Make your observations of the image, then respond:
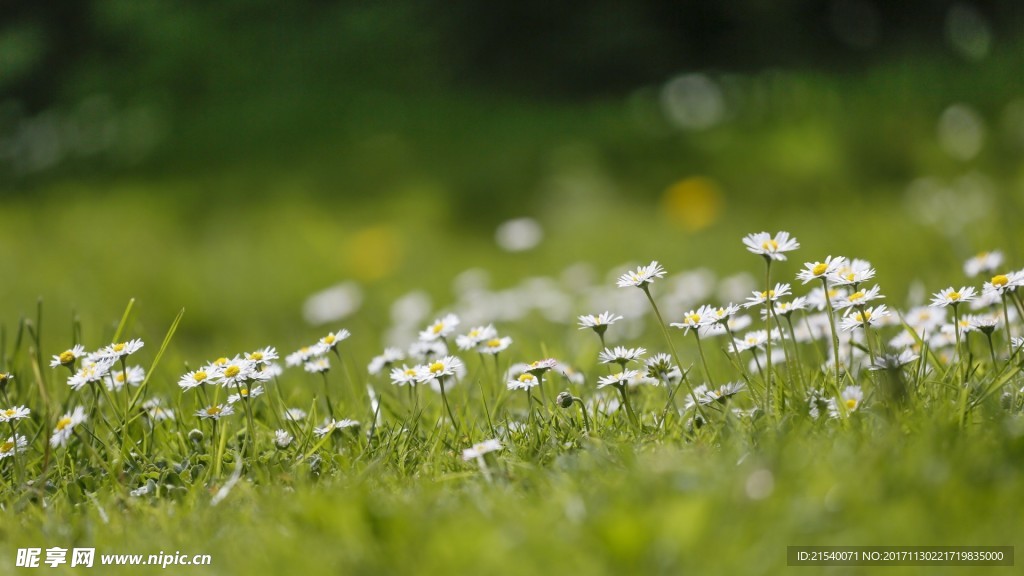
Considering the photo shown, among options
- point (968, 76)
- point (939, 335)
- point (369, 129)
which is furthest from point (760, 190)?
point (939, 335)

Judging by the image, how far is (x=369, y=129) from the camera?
8305mm

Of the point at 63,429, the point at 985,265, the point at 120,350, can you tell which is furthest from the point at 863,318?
the point at 63,429

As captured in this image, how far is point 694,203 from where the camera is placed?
6.07 metres

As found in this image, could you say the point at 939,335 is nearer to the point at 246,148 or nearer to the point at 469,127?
the point at 469,127

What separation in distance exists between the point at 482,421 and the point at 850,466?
872 mm

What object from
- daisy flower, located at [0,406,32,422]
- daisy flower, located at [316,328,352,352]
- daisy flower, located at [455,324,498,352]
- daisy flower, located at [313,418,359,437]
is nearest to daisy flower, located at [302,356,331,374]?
daisy flower, located at [316,328,352,352]

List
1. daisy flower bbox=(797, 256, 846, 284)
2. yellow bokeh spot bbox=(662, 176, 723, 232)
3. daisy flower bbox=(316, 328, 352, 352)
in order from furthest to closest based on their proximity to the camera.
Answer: yellow bokeh spot bbox=(662, 176, 723, 232) < daisy flower bbox=(316, 328, 352, 352) < daisy flower bbox=(797, 256, 846, 284)

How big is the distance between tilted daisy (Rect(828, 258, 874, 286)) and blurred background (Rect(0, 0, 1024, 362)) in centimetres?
148

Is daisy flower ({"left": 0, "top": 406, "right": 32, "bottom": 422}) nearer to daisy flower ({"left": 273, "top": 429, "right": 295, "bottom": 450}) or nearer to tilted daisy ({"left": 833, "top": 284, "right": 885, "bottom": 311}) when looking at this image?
daisy flower ({"left": 273, "top": 429, "right": 295, "bottom": 450})

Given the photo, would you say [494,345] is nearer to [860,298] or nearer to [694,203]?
[860,298]

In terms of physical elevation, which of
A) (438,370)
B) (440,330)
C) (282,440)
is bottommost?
(282,440)

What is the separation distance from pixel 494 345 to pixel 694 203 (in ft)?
13.5

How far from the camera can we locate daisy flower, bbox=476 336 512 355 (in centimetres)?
205

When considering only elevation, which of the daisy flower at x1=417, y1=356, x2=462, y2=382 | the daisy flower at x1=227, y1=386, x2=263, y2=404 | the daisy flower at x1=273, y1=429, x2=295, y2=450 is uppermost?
the daisy flower at x1=417, y1=356, x2=462, y2=382
